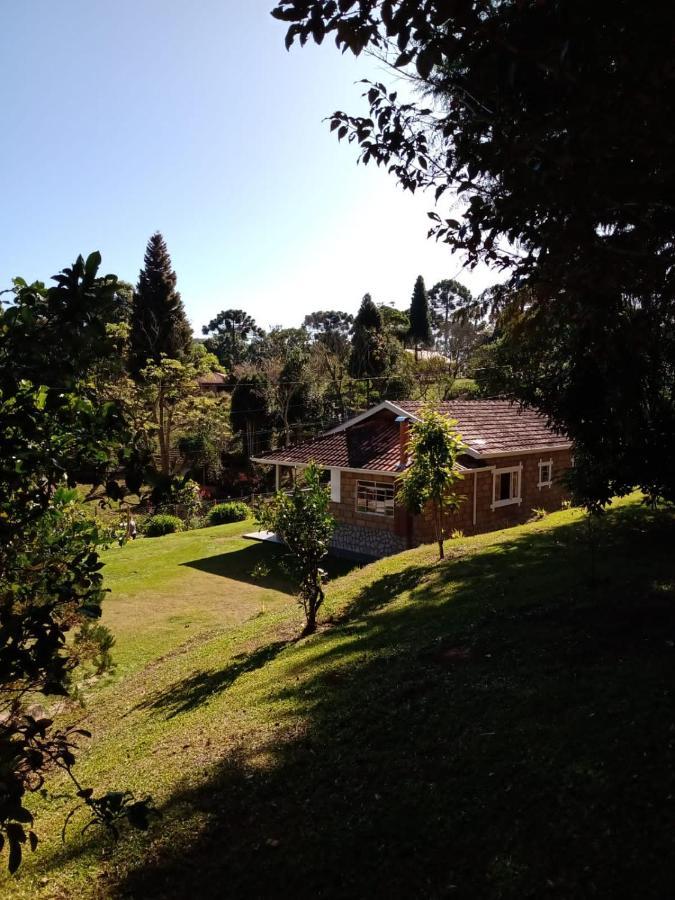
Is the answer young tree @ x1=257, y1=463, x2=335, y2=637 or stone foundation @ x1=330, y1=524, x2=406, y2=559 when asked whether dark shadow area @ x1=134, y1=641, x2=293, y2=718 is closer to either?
young tree @ x1=257, y1=463, x2=335, y2=637

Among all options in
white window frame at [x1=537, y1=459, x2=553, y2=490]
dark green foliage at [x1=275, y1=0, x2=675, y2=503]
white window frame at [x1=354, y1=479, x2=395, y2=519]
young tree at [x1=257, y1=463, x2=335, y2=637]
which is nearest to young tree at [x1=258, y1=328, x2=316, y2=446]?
white window frame at [x1=354, y1=479, x2=395, y2=519]

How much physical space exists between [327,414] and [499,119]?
1414 inches

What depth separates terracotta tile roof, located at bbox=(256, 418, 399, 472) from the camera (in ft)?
65.2

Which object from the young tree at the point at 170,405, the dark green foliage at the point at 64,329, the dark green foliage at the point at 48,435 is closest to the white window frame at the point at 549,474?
the young tree at the point at 170,405

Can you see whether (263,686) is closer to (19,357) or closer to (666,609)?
(666,609)

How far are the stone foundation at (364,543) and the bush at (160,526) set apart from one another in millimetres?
9454

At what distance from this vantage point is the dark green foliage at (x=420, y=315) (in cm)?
6769

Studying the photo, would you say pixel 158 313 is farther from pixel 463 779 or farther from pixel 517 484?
pixel 463 779

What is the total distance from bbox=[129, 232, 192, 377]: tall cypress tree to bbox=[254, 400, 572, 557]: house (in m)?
25.3

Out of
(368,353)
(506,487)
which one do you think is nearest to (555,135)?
(506,487)

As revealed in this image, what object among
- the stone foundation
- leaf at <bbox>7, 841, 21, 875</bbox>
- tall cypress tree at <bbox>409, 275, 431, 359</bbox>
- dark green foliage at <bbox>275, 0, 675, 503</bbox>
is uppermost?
tall cypress tree at <bbox>409, 275, 431, 359</bbox>

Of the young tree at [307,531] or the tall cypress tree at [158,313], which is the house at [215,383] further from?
the young tree at [307,531]

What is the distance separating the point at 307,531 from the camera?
10.1 m

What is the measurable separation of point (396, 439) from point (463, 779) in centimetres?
1658
